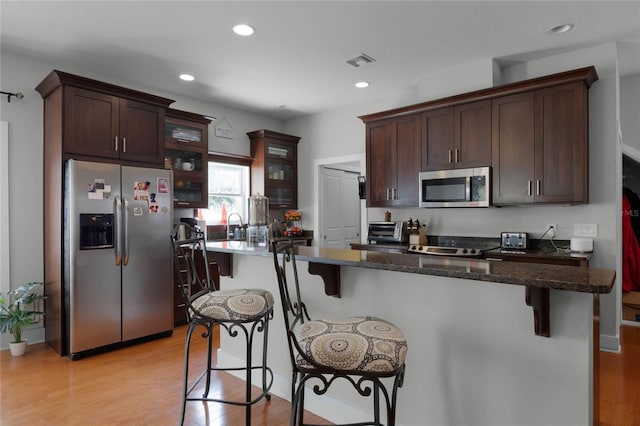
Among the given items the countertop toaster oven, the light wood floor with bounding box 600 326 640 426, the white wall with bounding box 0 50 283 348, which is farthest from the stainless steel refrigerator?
the light wood floor with bounding box 600 326 640 426

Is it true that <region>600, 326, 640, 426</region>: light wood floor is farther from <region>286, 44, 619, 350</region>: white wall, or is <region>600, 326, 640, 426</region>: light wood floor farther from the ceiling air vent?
the ceiling air vent

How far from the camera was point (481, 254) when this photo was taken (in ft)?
11.5

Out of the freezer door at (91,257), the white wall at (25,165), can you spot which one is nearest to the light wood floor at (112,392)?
the freezer door at (91,257)

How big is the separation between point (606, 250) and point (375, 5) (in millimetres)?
2926

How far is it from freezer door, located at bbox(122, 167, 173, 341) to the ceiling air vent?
2163 millimetres

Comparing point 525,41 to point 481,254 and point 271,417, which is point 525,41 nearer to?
point 481,254

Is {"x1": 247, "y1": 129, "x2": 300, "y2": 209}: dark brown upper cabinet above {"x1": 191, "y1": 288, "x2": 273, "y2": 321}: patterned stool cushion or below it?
above

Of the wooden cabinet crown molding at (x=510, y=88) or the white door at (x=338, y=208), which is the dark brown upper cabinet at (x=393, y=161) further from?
the white door at (x=338, y=208)

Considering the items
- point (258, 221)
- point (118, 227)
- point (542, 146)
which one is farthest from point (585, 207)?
point (118, 227)

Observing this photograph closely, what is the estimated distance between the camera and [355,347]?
1416 mm

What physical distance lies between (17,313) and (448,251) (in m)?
3.90

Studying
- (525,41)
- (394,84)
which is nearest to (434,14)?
(525,41)

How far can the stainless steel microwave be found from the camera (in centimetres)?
376

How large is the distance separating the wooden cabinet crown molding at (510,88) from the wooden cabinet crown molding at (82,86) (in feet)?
8.64
